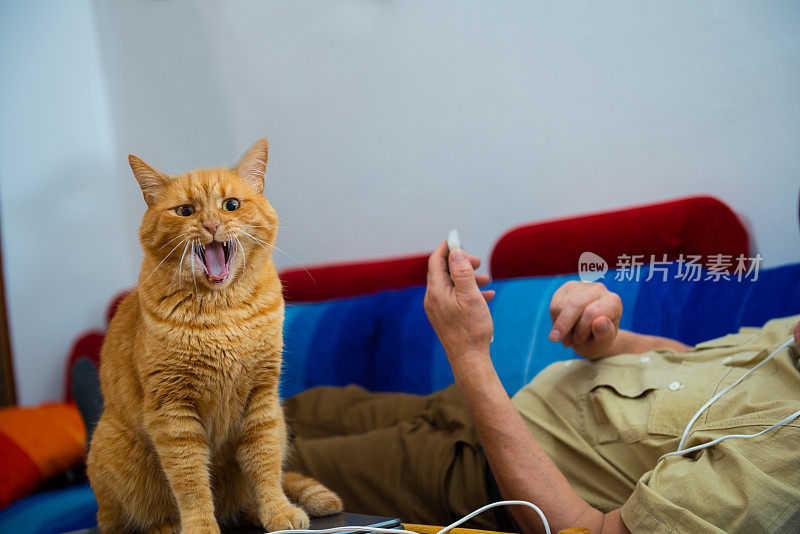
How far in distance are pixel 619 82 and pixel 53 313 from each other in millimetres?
1308

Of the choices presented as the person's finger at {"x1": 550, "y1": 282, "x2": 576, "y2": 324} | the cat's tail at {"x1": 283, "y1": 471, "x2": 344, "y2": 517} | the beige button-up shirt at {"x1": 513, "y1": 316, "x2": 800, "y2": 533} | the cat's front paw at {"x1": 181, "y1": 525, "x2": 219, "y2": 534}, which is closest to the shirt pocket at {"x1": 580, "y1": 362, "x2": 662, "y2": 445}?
the beige button-up shirt at {"x1": 513, "y1": 316, "x2": 800, "y2": 533}

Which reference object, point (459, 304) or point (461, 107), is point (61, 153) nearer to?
point (459, 304)

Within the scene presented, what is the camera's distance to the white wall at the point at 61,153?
0.78m

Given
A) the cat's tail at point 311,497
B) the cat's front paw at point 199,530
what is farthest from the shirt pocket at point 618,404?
the cat's front paw at point 199,530

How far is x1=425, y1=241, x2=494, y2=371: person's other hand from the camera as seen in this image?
0.75m

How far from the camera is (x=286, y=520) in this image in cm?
54

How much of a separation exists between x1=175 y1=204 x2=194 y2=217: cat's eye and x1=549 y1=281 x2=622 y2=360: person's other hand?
20.7 inches

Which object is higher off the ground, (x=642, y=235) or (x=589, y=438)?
(x=642, y=235)

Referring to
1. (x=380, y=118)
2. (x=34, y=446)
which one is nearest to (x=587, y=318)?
(x=380, y=118)

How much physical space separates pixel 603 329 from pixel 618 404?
0.10m

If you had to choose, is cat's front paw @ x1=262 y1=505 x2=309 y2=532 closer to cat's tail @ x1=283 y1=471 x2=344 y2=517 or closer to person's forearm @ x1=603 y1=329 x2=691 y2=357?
cat's tail @ x1=283 y1=471 x2=344 y2=517

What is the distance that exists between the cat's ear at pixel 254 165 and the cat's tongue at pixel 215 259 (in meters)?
0.07

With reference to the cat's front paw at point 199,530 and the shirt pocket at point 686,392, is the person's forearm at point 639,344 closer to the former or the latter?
the shirt pocket at point 686,392

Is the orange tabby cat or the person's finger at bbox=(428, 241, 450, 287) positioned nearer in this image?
the orange tabby cat
